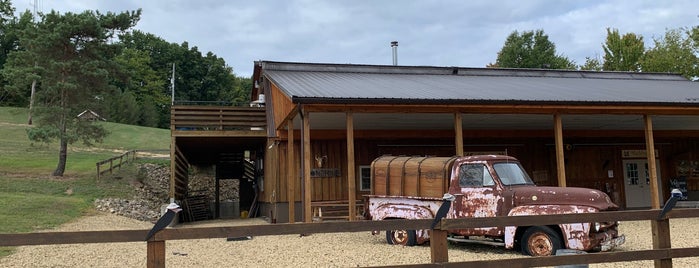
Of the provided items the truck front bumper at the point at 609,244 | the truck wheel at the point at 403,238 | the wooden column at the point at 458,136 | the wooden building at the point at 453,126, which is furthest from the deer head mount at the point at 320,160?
the truck front bumper at the point at 609,244

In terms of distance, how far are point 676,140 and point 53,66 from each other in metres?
25.1

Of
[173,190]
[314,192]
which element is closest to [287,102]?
[314,192]

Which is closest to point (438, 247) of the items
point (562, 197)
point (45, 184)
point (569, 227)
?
point (569, 227)

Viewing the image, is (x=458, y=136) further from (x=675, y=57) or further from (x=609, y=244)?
(x=675, y=57)

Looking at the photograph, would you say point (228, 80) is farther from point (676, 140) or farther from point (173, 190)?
point (676, 140)

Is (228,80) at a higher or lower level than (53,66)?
higher

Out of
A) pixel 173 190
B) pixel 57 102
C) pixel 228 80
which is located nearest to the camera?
pixel 173 190

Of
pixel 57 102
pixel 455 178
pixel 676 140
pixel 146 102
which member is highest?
pixel 146 102

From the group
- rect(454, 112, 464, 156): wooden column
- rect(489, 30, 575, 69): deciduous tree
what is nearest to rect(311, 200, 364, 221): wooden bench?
rect(454, 112, 464, 156): wooden column

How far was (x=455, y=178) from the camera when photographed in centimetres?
953

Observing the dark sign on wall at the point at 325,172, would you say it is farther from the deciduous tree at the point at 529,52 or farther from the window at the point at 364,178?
the deciduous tree at the point at 529,52

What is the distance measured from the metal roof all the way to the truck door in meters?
3.27

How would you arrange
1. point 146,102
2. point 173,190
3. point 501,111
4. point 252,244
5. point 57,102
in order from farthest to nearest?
point 146,102 → point 57,102 → point 173,190 → point 501,111 → point 252,244

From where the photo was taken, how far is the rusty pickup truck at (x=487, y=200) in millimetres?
8406
